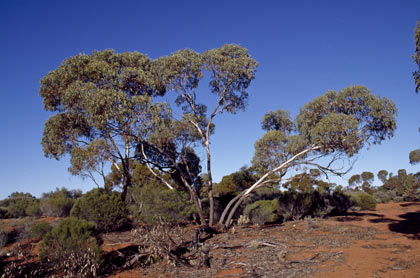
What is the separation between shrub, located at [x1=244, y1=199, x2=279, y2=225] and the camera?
15266 mm

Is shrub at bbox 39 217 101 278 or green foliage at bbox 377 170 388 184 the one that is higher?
green foliage at bbox 377 170 388 184

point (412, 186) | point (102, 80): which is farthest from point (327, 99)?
point (412, 186)

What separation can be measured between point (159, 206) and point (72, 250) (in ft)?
21.8

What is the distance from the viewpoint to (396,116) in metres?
12.7

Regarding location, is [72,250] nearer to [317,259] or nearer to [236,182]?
[317,259]

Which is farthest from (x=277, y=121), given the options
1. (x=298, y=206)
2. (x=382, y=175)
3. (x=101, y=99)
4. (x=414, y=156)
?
(x=382, y=175)

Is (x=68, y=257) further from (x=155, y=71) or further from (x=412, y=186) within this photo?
(x=412, y=186)

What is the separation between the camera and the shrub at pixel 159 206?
1333 cm

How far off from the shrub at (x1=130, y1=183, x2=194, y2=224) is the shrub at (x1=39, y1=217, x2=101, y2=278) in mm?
5750

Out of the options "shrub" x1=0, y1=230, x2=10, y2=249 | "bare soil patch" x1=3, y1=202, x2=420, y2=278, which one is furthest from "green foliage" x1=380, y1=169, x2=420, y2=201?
"shrub" x1=0, y1=230, x2=10, y2=249

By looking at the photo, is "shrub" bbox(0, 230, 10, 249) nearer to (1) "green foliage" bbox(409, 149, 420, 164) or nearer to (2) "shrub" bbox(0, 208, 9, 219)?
(2) "shrub" bbox(0, 208, 9, 219)

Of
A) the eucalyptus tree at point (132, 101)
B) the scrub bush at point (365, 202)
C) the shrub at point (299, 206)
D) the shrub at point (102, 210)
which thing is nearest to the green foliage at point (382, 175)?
the scrub bush at point (365, 202)

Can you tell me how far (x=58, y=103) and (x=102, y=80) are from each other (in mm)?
3066

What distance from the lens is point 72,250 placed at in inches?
269
